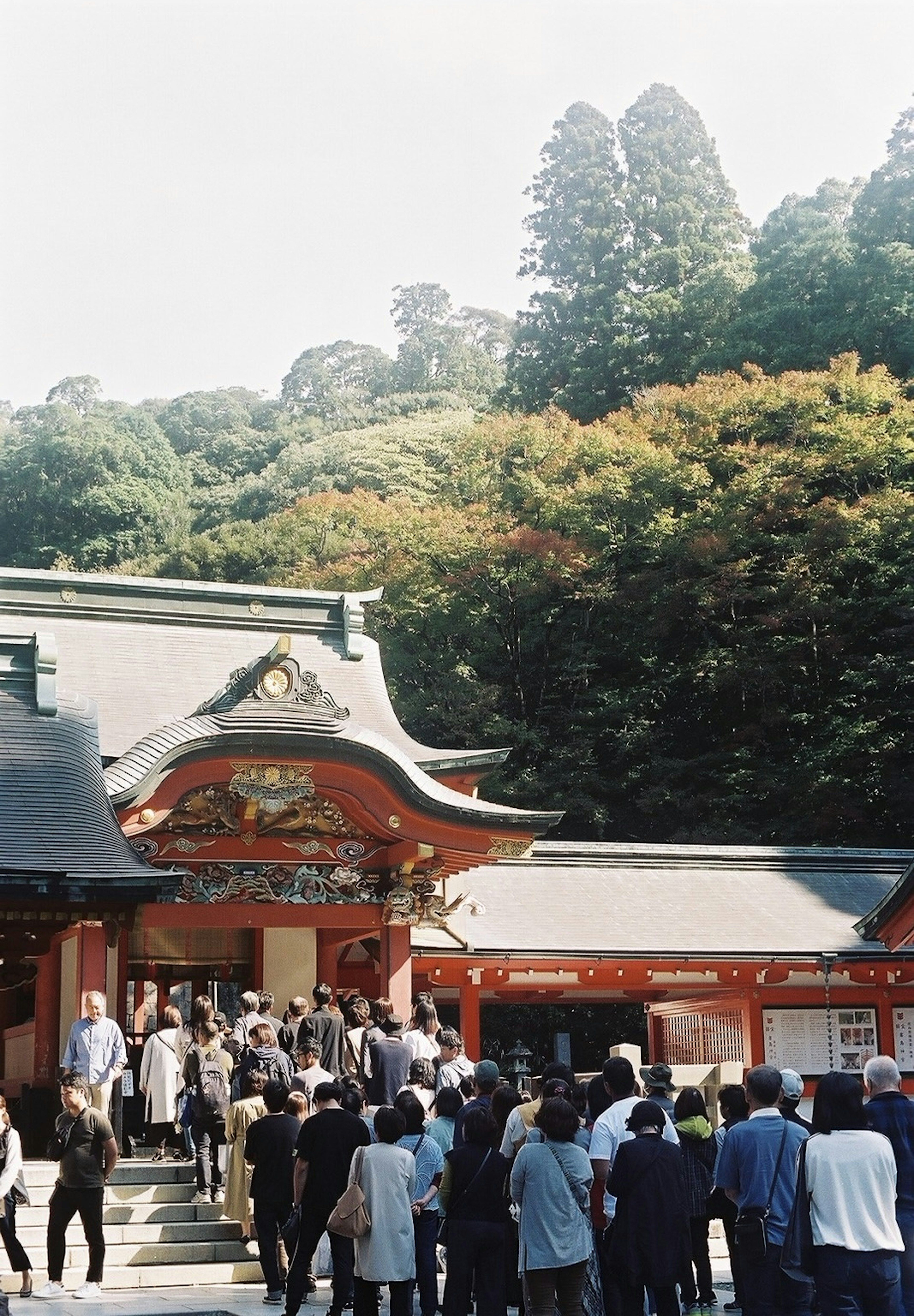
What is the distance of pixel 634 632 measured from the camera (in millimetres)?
33094

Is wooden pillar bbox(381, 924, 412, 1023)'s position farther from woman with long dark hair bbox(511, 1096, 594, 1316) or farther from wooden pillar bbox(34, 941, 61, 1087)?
woman with long dark hair bbox(511, 1096, 594, 1316)

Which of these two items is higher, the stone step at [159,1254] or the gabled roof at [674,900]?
the gabled roof at [674,900]

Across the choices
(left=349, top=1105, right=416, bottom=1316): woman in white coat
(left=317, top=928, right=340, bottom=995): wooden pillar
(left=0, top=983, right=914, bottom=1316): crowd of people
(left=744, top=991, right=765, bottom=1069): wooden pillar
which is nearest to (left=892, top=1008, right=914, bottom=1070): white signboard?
(left=744, top=991, right=765, bottom=1069): wooden pillar

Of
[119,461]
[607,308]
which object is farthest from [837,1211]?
[119,461]

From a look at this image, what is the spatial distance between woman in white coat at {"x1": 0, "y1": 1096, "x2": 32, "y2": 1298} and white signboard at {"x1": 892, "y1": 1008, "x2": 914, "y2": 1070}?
11.5 metres

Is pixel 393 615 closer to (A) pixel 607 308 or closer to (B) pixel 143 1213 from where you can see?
(A) pixel 607 308

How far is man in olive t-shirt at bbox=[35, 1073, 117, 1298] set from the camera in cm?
934

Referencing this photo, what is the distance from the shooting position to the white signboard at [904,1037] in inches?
704

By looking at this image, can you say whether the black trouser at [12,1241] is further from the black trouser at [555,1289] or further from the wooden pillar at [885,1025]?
the wooden pillar at [885,1025]

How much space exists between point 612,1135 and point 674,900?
453 inches

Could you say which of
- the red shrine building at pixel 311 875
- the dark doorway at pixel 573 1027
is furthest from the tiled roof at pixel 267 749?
the dark doorway at pixel 573 1027

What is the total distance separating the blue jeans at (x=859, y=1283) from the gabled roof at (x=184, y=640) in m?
10.0

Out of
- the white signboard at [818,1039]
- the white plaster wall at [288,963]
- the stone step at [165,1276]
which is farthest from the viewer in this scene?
the white signboard at [818,1039]

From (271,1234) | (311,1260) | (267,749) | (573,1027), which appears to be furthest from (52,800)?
(573,1027)
